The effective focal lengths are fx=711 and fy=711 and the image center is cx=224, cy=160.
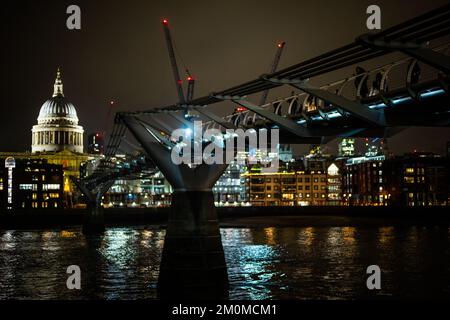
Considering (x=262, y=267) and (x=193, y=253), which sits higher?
(x=193, y=253)

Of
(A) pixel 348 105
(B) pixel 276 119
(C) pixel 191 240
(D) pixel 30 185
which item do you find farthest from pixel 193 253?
(D) pixel 30 185

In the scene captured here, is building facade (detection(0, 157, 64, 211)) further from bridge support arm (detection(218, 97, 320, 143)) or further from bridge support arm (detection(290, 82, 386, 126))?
bridge support arm (detection(290, 82, 386, 126))

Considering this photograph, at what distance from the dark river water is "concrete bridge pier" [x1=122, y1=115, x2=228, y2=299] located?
311 centimetres

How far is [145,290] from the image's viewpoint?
3762 cm

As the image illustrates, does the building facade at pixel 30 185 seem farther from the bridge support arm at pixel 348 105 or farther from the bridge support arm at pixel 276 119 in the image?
the bridge support arm at pixel 348 105

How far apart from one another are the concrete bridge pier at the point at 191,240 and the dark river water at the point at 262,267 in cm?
311

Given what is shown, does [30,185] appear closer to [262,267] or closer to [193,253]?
[262,267]

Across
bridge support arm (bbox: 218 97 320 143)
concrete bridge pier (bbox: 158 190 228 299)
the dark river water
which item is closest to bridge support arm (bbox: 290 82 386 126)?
bridge support arm (bbox: 218 97 320 143)

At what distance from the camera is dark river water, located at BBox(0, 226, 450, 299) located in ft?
122

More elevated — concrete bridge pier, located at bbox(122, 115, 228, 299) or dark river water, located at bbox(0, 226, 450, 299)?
concrete bridge pier, located at bbox(122, 115, 228, 299)

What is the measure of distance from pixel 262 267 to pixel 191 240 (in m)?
16.8

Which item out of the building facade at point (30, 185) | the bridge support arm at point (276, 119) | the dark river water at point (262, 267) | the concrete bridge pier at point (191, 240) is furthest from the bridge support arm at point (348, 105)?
the building facade at point (30, 185)

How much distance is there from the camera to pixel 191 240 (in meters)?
33.1
